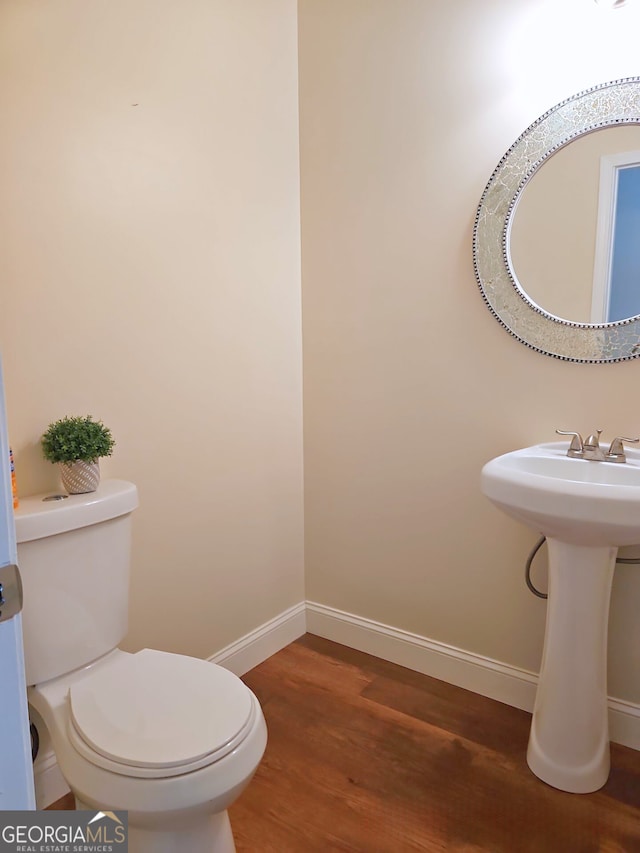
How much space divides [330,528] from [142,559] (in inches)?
32.5

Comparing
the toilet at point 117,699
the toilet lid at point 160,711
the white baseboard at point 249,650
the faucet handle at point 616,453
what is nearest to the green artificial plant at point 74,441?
the toilet at point 117,699

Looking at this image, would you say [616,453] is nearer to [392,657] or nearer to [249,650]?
[392,657]

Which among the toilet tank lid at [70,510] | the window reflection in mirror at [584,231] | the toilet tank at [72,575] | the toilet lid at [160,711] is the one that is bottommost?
the toilet lid at [160,711]

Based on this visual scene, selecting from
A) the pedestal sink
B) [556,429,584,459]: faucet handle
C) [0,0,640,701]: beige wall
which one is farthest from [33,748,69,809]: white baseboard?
[556,429,584,459]: faucet handle

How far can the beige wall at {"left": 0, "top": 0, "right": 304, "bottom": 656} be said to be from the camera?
1.35m

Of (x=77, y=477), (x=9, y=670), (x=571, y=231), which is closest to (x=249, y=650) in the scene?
(x=77, y=477)

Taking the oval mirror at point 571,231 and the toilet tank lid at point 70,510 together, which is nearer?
the toilet tank lid at point 70,510

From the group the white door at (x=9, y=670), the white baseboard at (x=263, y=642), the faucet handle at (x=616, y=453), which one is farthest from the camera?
the white baseboard at (x=263, y=642)

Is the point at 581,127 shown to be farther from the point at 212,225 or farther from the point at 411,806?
the point at 411,806

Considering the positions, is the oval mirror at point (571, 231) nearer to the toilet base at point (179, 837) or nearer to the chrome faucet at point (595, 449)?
the chrome faucet at point (595, 449)

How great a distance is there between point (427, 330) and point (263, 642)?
1.32 metres

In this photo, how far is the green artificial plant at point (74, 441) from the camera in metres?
1.34

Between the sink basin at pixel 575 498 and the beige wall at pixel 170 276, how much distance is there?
93 cm

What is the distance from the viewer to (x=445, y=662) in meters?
2.00
